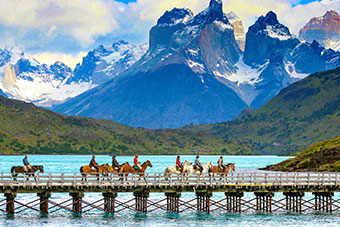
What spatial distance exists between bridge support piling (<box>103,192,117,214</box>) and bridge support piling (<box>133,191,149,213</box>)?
3251 millimetres

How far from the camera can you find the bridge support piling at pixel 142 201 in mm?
85725

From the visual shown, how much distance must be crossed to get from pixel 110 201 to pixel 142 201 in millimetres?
4291

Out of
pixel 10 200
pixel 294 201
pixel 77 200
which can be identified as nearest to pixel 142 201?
pixel 77 200

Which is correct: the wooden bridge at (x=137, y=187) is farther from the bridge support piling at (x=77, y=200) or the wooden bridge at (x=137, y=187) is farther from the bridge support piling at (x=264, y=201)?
the bridge support piling at (x=264, y=201)

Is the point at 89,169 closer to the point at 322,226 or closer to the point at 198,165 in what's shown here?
the point at 198,165

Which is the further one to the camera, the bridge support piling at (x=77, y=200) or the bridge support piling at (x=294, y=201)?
the bridge support piling at (x=294, y=201)

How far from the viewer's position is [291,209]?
320 feet

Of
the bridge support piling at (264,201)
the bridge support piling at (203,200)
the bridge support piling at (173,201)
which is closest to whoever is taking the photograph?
the bridge support piling at (173,201)

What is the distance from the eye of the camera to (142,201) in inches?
3472

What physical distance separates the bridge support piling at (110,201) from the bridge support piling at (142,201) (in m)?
3.25

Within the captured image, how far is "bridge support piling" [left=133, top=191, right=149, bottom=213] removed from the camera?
3375 inches

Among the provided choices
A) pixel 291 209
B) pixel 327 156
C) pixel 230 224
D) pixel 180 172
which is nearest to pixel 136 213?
pixel 180 172

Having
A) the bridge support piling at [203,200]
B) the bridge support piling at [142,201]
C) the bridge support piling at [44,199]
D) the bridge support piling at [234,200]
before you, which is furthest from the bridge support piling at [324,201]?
the bridge support piling at [44,199]

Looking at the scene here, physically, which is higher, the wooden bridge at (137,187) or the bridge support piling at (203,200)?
the wooden bridge at (137,187)
